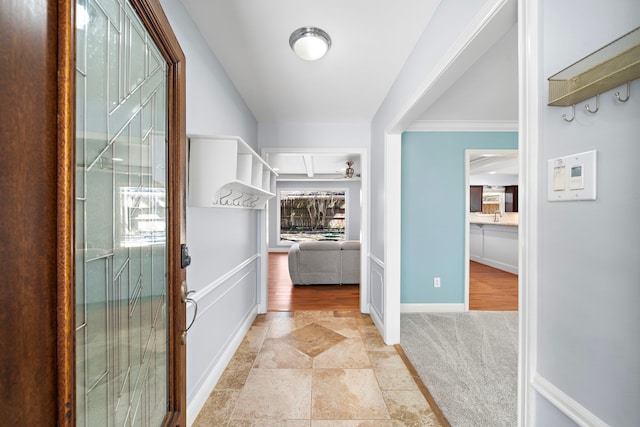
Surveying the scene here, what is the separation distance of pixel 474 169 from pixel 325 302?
15.3 feet

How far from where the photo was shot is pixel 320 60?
211 cm

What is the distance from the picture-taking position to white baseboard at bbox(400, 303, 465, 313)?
11.6 feet

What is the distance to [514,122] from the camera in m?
3.54

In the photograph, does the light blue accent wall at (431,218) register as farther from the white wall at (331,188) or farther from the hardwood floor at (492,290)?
the white wall at (331,188)

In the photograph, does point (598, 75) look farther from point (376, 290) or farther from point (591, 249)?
point (376, 290)

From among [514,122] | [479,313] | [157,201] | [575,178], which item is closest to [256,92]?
[157,201]

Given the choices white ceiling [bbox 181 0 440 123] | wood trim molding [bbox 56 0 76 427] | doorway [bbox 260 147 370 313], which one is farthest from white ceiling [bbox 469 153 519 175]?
wood trim molding [bbox 56 0 76 427]

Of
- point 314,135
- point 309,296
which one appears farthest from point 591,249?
point 309,296

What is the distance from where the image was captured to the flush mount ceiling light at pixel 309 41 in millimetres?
1739

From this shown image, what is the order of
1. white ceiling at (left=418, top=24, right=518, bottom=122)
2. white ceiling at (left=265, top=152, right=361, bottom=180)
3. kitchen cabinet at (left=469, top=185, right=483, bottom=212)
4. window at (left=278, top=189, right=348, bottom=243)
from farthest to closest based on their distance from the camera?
window at (left=278, top=189, right=348, bottom=243), kitchen cabinet at (left=469, top=185, right=483, bottom=212), white ceiling at (left=265, top=152, right=361, bottom=180), white ceiling at (left=418, top=24, right=518, bottom=122)

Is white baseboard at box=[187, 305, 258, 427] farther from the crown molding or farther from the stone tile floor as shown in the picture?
the crown molding

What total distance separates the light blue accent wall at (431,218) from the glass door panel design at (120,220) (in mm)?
3023

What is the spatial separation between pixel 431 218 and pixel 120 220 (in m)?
3.40

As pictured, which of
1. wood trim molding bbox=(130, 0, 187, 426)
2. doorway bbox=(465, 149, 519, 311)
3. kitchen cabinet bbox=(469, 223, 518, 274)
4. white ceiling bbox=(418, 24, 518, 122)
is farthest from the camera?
kitchen cabinet bbox=(469, 223, 518, 274)
